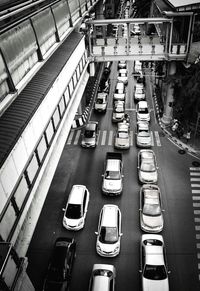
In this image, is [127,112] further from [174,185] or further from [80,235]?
[80,235]

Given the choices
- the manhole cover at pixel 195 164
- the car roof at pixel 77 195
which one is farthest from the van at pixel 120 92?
the car roof at pixel 77 195

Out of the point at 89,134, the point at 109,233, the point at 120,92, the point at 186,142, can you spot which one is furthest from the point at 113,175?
the point at 120,92

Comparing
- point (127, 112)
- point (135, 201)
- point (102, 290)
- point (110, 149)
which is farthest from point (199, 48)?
point (102, 290)

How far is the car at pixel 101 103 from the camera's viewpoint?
39625 millimetres

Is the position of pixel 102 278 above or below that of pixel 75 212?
below

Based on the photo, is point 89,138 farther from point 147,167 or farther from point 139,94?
point 139,94

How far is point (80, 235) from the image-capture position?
22656mm

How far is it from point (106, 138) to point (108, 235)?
52.3 feet

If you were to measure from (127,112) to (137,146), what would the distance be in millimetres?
9352

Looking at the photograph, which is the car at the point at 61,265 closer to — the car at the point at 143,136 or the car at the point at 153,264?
the car at the point at 153,264

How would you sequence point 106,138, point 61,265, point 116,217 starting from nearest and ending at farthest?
point 61,265 → point 116,217 → point 106,138

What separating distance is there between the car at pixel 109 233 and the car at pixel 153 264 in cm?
207

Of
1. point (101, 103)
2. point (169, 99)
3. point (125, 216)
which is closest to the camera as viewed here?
point (125, 216)

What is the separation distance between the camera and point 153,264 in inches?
747
